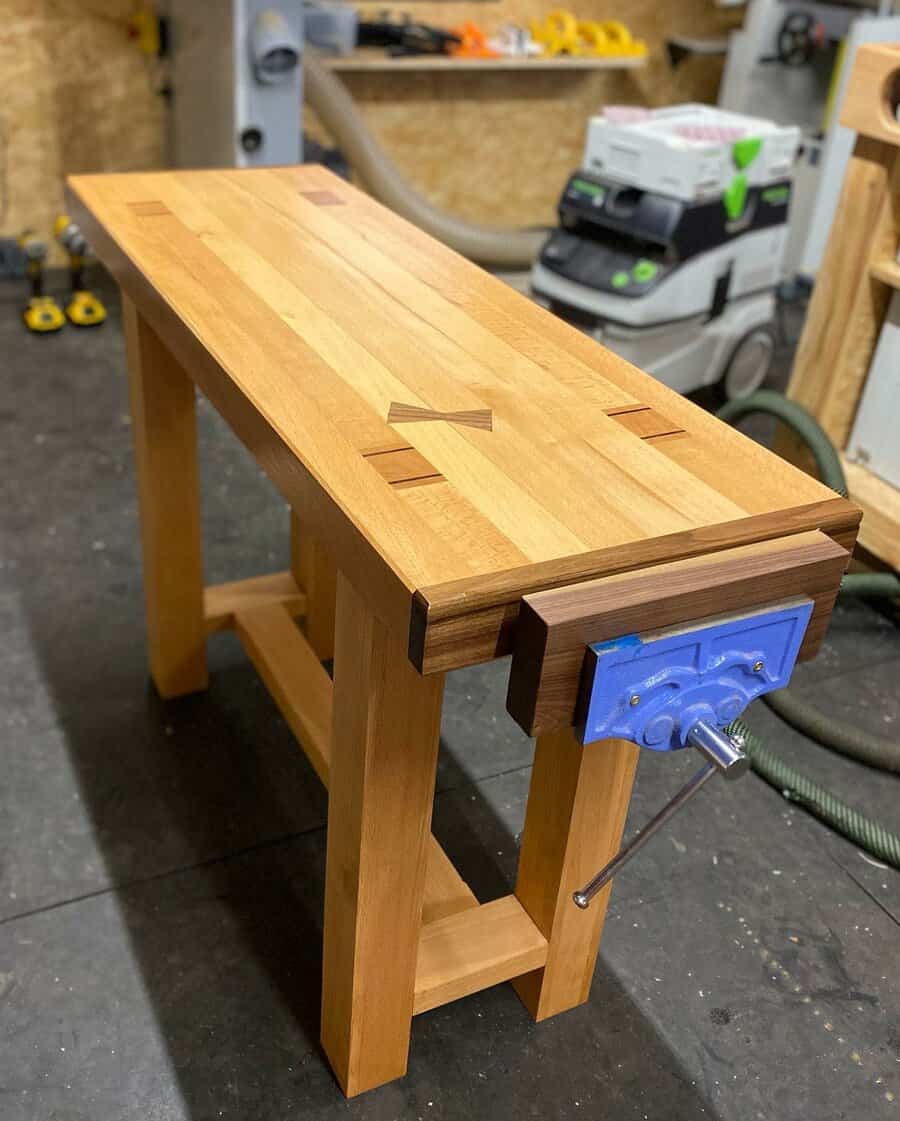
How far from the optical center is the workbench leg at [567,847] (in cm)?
121

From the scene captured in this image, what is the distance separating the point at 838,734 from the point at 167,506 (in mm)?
1238

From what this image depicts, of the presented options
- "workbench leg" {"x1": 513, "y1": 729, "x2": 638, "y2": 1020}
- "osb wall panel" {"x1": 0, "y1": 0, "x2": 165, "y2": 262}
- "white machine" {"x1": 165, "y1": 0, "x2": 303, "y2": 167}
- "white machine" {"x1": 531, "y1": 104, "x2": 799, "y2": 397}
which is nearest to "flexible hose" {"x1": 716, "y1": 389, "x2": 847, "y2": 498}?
"white machine" {"x1": 531, "y1": 104, "x2": 799, "y2": 397}

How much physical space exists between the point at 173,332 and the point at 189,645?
2.52 feet

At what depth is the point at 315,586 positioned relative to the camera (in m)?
1.92

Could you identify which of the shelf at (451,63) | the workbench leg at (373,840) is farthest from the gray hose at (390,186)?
the workbench leg at (373,840)

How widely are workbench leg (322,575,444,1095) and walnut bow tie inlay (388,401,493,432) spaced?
0.61ft

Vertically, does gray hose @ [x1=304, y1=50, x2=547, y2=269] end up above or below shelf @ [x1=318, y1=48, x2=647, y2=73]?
below

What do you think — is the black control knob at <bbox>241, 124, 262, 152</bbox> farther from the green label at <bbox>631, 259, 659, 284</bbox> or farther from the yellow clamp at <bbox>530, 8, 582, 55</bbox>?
the yellow clamp at <bbox>530, 8, 582, 55</bbox>

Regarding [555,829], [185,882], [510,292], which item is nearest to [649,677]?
[555,829]

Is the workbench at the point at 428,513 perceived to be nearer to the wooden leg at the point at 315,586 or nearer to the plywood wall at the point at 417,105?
the wooden leg at the point at 315,586

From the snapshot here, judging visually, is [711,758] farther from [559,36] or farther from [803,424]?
[559,36]

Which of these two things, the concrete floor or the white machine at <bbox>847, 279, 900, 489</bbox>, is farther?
the white machine at <bbox>847, 279, 900, 489</bbox>

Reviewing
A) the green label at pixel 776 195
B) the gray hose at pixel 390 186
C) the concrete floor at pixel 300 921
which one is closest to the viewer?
the concrete floor at pixel 300 921

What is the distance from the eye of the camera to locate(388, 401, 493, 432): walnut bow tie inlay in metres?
1.08
